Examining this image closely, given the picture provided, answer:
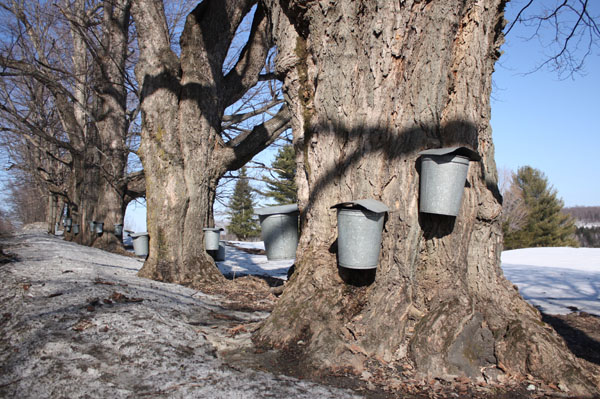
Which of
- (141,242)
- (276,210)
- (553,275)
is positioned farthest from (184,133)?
(553,275)

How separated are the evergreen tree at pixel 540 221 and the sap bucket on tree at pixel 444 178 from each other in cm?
2768

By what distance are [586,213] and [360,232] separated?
98422 mm

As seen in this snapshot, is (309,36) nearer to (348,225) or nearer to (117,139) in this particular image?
(348,225)

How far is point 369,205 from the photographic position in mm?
2707

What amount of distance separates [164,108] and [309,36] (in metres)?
3.19

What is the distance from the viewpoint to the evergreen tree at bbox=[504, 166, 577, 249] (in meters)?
27.7

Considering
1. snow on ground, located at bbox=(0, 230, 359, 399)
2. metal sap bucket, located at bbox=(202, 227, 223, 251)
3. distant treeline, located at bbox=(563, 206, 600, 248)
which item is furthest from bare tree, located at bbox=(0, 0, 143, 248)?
distant treeline, located at bbox=(563, 206, 600, 248)

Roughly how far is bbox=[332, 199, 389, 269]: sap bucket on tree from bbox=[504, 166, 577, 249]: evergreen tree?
2785cm

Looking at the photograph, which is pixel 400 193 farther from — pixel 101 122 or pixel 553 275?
pixel 101 122

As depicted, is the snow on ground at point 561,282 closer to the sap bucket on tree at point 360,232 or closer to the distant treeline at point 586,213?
the sap bucket on tree at point 360,232

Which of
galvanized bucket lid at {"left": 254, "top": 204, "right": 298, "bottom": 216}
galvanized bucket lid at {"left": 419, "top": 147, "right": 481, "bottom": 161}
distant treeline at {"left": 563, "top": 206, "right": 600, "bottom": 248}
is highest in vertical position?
distant treeline at {"left": 563, "top": 206, "right": 600, "bottom": 248}

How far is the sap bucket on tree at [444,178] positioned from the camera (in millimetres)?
2709

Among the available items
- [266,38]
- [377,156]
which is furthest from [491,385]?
[266,38]

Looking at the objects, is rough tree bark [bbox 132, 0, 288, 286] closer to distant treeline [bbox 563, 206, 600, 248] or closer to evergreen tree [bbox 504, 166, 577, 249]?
evergreen tree [bbox 504, 166, 577, 249]
